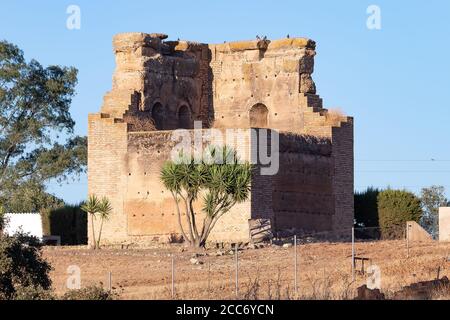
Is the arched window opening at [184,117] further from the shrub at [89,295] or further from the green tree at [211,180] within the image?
the shrub at [89,295]

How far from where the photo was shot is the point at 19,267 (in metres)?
31.8

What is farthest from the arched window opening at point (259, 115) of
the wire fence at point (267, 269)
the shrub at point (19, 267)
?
the shrub at point (19, 267)

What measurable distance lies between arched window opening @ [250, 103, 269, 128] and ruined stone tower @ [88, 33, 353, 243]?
0.04m

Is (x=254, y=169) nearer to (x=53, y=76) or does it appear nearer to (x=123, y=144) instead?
(x=123, y=144)

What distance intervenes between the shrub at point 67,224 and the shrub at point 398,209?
1144cm

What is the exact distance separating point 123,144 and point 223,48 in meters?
8.15

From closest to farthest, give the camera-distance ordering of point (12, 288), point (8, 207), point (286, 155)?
point (12, 288) → point (286, 155) → point (8, 207)

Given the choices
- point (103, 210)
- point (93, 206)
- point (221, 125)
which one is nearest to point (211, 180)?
point (103, 210)

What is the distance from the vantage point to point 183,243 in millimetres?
47156

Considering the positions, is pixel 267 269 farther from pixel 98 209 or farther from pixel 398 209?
pixel 398 209

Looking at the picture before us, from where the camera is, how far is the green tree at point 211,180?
44.3 m
